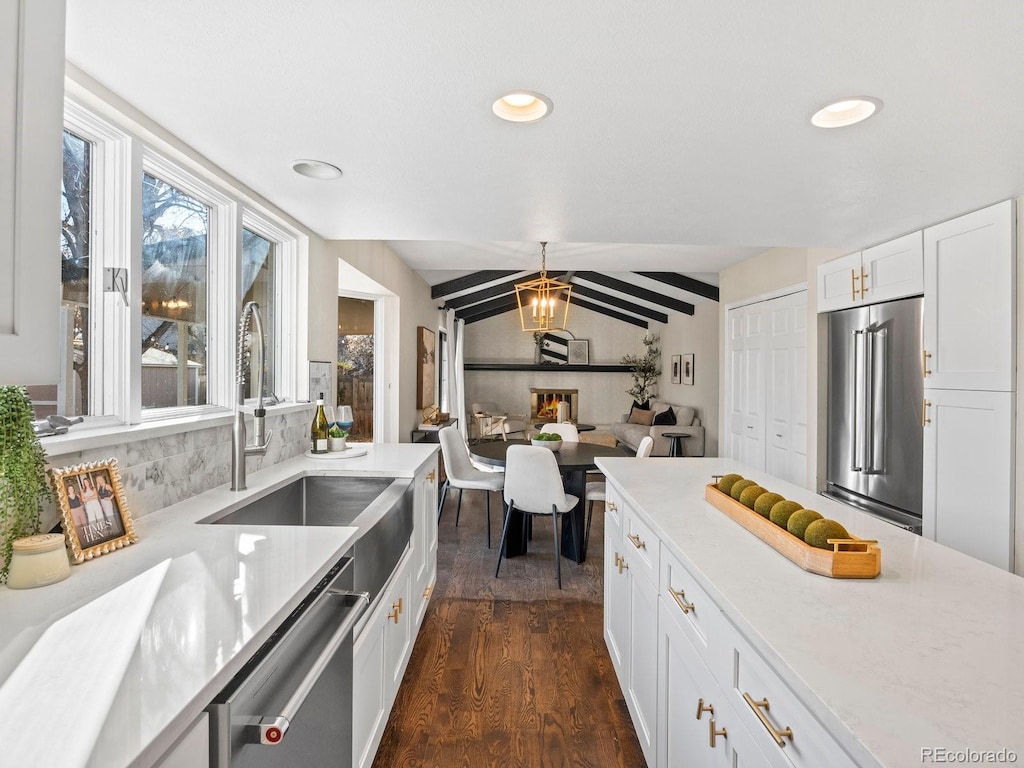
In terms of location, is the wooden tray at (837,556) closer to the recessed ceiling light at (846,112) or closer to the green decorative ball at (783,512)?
the green decorative ball at (783,512)

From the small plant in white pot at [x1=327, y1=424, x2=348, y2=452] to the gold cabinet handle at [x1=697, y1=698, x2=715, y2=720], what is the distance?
211 cm

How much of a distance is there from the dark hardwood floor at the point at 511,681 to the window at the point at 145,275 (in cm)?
147

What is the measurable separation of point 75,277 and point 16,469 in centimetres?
66

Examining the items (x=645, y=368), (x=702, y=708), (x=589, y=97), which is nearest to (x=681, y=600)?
(x=702, y=708)

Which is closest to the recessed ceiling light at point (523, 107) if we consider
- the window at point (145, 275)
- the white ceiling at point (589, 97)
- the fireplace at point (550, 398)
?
the white ceiling at point (589, 97)

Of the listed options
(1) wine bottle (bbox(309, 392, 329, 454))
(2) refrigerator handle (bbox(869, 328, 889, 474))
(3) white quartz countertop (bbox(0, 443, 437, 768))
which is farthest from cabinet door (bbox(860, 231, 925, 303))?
(1) wine bottle (bbox(309, 392, 329, 454))

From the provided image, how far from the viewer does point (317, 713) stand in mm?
1165

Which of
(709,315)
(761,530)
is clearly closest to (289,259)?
(761,530)

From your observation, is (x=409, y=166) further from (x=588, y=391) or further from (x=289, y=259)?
(x=588, y=391)

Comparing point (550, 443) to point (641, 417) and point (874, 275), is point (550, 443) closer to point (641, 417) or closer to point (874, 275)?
point (874, 275)

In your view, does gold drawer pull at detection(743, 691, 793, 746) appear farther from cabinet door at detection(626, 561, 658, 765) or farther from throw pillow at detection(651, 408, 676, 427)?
throw pillow at detection(651, 408, 676, 427)

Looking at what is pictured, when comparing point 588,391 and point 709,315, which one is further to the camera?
point 588,391

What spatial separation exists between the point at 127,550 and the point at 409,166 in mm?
1504

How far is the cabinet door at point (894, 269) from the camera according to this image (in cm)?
285
